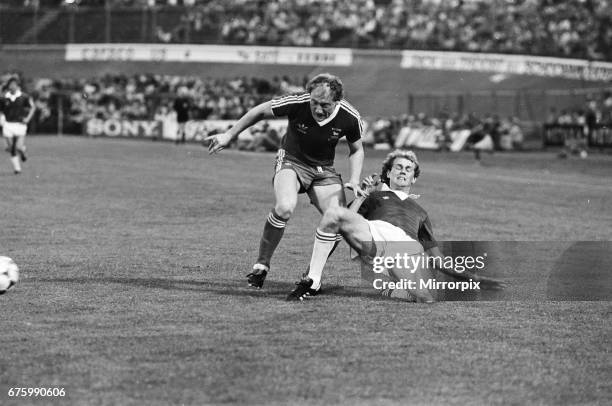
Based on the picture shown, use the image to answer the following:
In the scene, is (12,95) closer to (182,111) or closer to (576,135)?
(182,111)

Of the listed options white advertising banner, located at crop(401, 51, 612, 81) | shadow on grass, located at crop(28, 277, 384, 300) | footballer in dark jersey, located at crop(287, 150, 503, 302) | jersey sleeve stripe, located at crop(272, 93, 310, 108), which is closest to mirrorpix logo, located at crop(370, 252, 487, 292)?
footballer in dark jersey, located at crop(287, 150, 503, 302)

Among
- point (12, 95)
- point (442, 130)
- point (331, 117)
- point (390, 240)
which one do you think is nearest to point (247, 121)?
point (331, 117)

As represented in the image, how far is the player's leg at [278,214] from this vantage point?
950cm

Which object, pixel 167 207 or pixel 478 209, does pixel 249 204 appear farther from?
pixel 478 209

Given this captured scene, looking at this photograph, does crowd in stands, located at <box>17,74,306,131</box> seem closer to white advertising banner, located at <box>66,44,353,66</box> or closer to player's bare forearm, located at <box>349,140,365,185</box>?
white advertising banner, located at <box>66,44,353,66</box>

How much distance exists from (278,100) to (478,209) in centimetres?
1059

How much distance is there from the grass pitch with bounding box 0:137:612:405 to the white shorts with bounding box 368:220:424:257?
0.48 metres

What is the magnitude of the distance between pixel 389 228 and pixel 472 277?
0.82 meters

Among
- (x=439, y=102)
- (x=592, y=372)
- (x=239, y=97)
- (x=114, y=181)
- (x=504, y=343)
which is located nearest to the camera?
(x=592, y=372)

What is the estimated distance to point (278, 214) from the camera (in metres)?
9.58

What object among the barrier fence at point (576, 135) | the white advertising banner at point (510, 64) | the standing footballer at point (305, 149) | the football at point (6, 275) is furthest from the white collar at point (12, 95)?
the white advertising banner at point (510, 64)

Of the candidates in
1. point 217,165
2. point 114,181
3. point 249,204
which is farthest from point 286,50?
point 249,204

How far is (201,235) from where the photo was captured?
14.7m

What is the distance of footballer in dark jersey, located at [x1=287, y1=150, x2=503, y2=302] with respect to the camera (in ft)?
29.6
